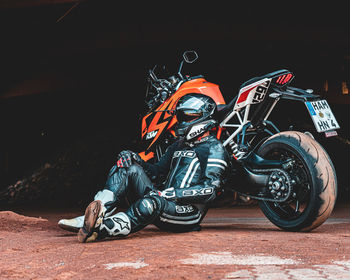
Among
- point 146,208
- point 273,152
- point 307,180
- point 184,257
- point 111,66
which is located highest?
point 111,66

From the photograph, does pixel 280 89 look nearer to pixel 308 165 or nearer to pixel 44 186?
pixel 308 165

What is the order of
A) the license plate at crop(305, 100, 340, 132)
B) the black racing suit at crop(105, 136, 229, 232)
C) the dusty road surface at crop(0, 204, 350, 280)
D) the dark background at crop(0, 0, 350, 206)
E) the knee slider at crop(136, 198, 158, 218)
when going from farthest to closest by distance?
the dark background at crop(0, 0, 350, 206), the license plate at crop(305, 100, 340, 132), the black racing suit at crop(105, 136, 229, 232), the knee slider at crop(136, 198, 158, 218), the dusty road surface at crop(0, 204, 350, 280)

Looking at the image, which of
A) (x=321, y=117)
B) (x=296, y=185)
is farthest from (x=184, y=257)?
(x=321, y=117)

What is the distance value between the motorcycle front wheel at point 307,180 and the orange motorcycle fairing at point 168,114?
1186 millimetres

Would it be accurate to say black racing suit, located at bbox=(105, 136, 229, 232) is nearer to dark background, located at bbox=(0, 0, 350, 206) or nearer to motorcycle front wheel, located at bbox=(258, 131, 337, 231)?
motorcycle front wheel, located at bbox=(258, 131, 337, 231)

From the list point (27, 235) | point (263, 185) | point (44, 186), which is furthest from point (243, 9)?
point (44, 186)

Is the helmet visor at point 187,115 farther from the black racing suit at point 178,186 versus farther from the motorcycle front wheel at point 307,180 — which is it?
the motorcycle front wheel at point 307,180

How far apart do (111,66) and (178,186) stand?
7.91 m

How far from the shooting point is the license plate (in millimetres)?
4215

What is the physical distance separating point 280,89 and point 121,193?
194cm

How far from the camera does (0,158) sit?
594 inches

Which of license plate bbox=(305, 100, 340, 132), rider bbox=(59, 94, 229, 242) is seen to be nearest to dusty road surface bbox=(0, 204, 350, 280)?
rider bbox=(59, 94, 229, 242)

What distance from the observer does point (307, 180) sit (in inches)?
172

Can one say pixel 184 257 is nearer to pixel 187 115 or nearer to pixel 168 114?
pixel 187 115
